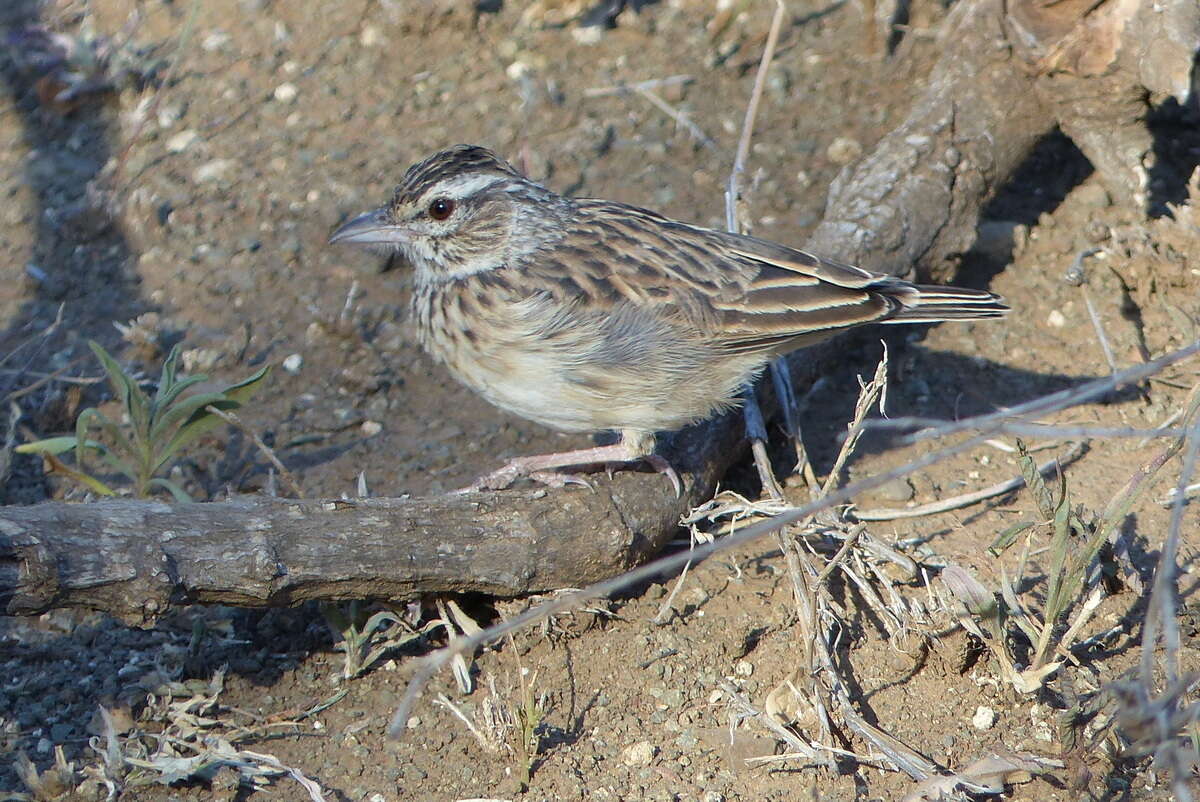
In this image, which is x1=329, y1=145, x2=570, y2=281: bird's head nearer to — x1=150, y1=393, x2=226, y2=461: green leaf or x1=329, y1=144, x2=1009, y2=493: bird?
x1=329, y1=144, x2=1009, y2=493: bird

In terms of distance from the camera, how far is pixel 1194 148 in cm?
682

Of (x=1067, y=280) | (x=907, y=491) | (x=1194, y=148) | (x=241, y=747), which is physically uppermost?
(x=1194, y=148)

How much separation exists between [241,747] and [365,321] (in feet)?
8.38

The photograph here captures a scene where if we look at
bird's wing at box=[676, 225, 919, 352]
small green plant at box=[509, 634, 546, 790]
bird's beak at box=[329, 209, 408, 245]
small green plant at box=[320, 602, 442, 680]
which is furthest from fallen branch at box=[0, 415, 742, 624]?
bird's beak at box=[329, 209, 408, 245]

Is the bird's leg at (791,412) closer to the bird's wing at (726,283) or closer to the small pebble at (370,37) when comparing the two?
the bird's wing at (726,283)

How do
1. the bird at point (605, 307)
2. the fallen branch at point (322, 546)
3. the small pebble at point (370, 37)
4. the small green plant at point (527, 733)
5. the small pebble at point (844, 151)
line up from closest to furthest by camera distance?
1. the fallen branch at point (322, 546)
2. the small green plant at point (527, 733)
3. the bird at point (605, 307)
4. the small pebble at point (844, 151)
5. the small pebble at point (370, 37)

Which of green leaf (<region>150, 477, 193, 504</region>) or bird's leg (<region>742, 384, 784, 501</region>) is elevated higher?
bird's leg (<region>742, 384, 784, 501</region>)

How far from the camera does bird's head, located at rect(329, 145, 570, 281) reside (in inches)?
205

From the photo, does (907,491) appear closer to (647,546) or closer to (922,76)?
(647,546)

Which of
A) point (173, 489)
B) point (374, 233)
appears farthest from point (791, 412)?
point (173, 489)

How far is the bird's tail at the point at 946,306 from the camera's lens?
4.99m

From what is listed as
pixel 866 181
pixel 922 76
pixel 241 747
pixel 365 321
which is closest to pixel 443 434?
pixel 365 321

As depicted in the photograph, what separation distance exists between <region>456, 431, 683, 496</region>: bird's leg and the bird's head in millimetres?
813

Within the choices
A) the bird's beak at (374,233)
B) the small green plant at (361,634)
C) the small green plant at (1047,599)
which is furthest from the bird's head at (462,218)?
the small green plant at (1047,599)
